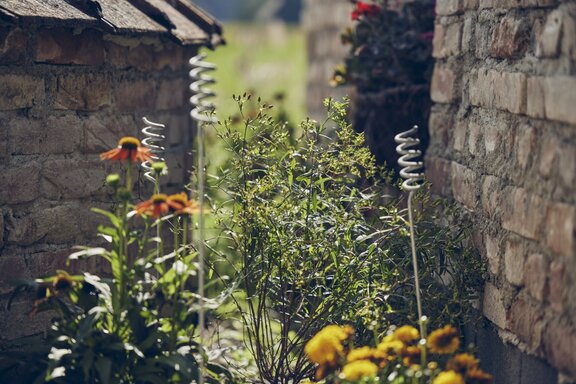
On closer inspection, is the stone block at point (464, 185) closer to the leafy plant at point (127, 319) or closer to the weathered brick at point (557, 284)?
the weathered brick at point (557, 284)

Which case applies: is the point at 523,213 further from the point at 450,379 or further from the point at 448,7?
the point at 448,7

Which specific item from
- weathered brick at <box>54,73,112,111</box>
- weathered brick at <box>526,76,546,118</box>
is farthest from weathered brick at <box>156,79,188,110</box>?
weathered brick at <box>526,76,546,118</box>

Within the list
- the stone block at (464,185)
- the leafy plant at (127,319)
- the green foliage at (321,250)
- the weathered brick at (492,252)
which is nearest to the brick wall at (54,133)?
the green foliage at (321,250)

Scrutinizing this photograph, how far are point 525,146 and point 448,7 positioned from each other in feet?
4.44

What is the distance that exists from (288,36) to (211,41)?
18343 millimetres

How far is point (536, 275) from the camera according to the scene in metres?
3.44

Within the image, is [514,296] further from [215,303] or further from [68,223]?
[68,223]

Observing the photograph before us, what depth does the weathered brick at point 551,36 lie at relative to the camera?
10.9 ft

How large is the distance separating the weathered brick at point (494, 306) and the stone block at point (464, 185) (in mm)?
404

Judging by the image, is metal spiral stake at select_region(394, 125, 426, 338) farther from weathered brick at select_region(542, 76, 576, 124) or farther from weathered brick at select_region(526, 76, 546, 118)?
weathered brick at select_region(542, 76, 576, 124)

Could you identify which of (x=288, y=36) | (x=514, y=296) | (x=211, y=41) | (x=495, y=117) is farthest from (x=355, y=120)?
(x=288, y=36)

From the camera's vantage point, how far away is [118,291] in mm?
3598

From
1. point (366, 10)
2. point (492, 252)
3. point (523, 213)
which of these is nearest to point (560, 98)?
point (523, 213)

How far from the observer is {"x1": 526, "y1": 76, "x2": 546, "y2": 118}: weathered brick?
344 centimetres
